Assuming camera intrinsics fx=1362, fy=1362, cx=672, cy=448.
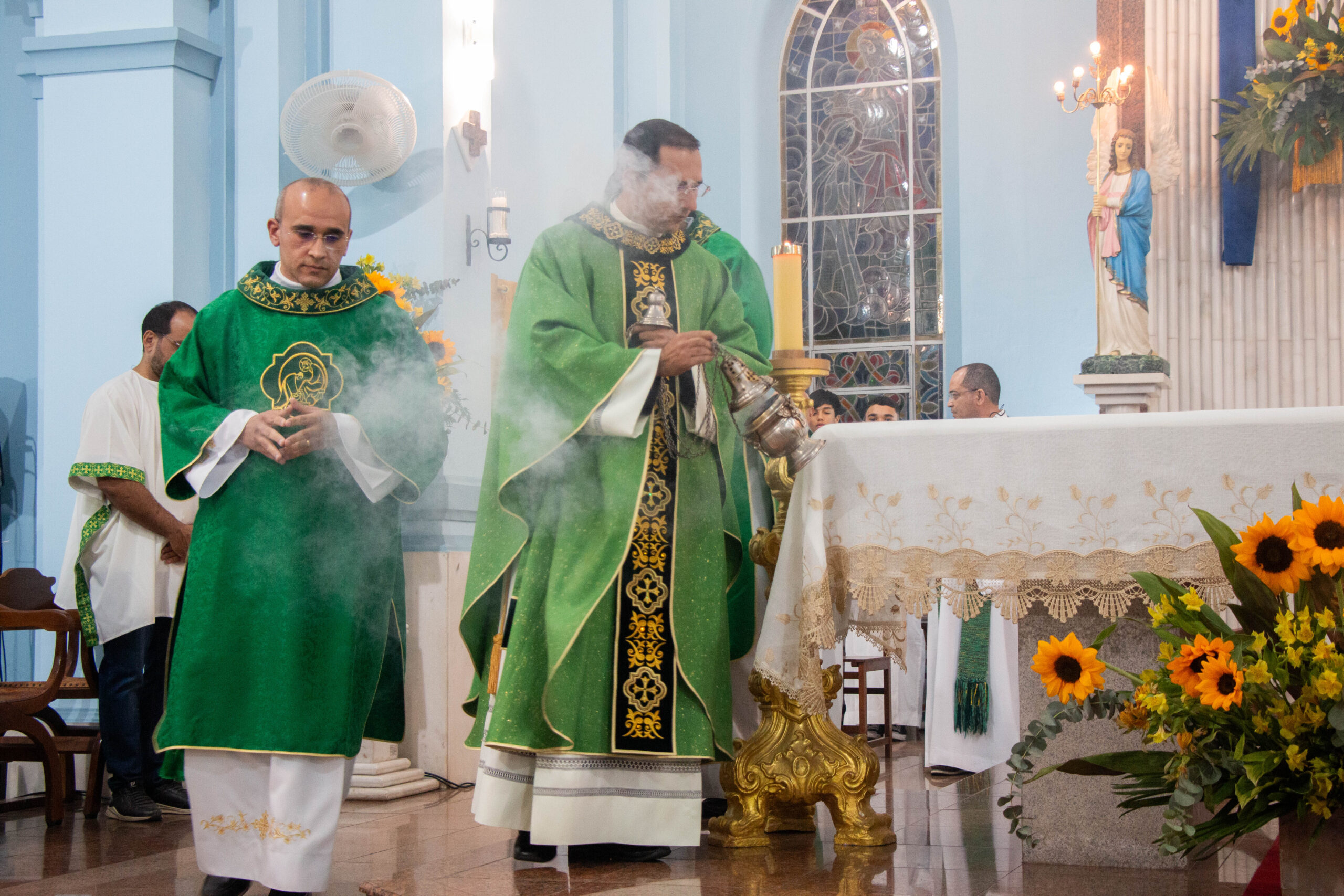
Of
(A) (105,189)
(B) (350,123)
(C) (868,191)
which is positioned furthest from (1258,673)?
(C) (868,191)

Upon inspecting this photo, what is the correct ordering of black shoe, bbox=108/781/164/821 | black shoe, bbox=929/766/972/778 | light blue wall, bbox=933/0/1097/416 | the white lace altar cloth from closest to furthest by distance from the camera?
the white lace altar cloth → black shoe, bbox=108/781/164/821 → black shoe, bbox=929/766/972/778 → light blue wall, bbox=933/0/1097/416

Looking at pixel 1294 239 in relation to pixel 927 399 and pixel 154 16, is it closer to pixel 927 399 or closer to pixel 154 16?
pixel 927 399

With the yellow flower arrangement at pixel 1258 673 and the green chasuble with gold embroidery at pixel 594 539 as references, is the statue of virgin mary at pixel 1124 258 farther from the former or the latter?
the yellow flower arrangement at pixel 1258 673

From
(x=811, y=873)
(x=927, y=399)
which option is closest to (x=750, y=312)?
(x=811, y=873)

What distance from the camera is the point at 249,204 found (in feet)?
19.8

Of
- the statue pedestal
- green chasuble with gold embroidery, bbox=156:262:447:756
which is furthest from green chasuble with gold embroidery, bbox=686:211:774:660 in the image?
the statue pedestal

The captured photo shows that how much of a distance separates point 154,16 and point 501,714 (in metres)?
3.92

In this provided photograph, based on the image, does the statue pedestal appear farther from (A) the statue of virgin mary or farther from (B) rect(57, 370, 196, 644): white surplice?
(B) rect(57, 370, 196, 644): white surplice

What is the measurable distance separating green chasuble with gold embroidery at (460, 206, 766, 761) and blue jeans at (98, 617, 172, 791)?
157 cm

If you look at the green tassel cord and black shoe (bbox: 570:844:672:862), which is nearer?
black shoe (bbox: 570:844:672:862)

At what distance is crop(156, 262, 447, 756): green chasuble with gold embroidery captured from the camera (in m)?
3.00

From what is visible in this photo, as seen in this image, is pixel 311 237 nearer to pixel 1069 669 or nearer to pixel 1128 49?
pixel 1069 669

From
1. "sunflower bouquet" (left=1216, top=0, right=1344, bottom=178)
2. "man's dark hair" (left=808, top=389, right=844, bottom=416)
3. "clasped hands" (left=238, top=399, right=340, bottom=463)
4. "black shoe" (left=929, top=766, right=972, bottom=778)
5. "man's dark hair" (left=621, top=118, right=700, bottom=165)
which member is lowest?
"black shoe" (left=929, top=766, right=972, bottom=778)

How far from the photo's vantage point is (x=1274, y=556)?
2.46 meters
